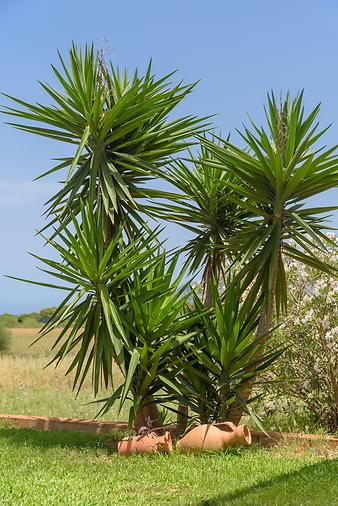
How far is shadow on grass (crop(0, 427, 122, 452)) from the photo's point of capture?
29.2 feet

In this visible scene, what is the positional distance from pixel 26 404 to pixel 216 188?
5.96 m

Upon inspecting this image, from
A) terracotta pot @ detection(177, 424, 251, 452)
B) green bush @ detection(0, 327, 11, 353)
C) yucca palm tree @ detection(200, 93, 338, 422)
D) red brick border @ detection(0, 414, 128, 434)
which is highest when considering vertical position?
yucca palm tree @ detection(200, 93, 338, 422)

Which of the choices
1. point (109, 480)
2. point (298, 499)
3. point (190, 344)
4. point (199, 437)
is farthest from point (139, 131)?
point (298, 499)

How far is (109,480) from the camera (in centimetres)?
676

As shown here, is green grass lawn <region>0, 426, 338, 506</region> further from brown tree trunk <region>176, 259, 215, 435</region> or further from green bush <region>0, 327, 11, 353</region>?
green bush <region>0, 327, 11, 353</region>

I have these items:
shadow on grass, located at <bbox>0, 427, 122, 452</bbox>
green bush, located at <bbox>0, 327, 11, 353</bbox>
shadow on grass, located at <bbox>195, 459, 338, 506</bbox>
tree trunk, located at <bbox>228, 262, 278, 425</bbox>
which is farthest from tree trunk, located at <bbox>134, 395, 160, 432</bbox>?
Answer: green bush, located at <bbox>0, 327, 11, 353</bbox>

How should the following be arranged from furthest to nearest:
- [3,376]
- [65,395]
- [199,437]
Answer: [3,376] → [65,395] → [199,437]

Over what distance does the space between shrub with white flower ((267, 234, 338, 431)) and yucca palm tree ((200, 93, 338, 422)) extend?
1.05 meters

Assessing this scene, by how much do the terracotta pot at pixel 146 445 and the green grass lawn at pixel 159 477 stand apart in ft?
0.58

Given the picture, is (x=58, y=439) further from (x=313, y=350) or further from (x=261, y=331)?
(x=313, y=350)

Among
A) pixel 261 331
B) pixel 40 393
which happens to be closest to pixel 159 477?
pixel 261 331

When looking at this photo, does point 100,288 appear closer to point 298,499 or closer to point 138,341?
point 138,341

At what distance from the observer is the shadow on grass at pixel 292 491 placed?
5574 mm

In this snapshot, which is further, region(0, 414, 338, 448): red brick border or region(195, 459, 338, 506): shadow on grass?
region(0, 414, 338, 448): red brick border
